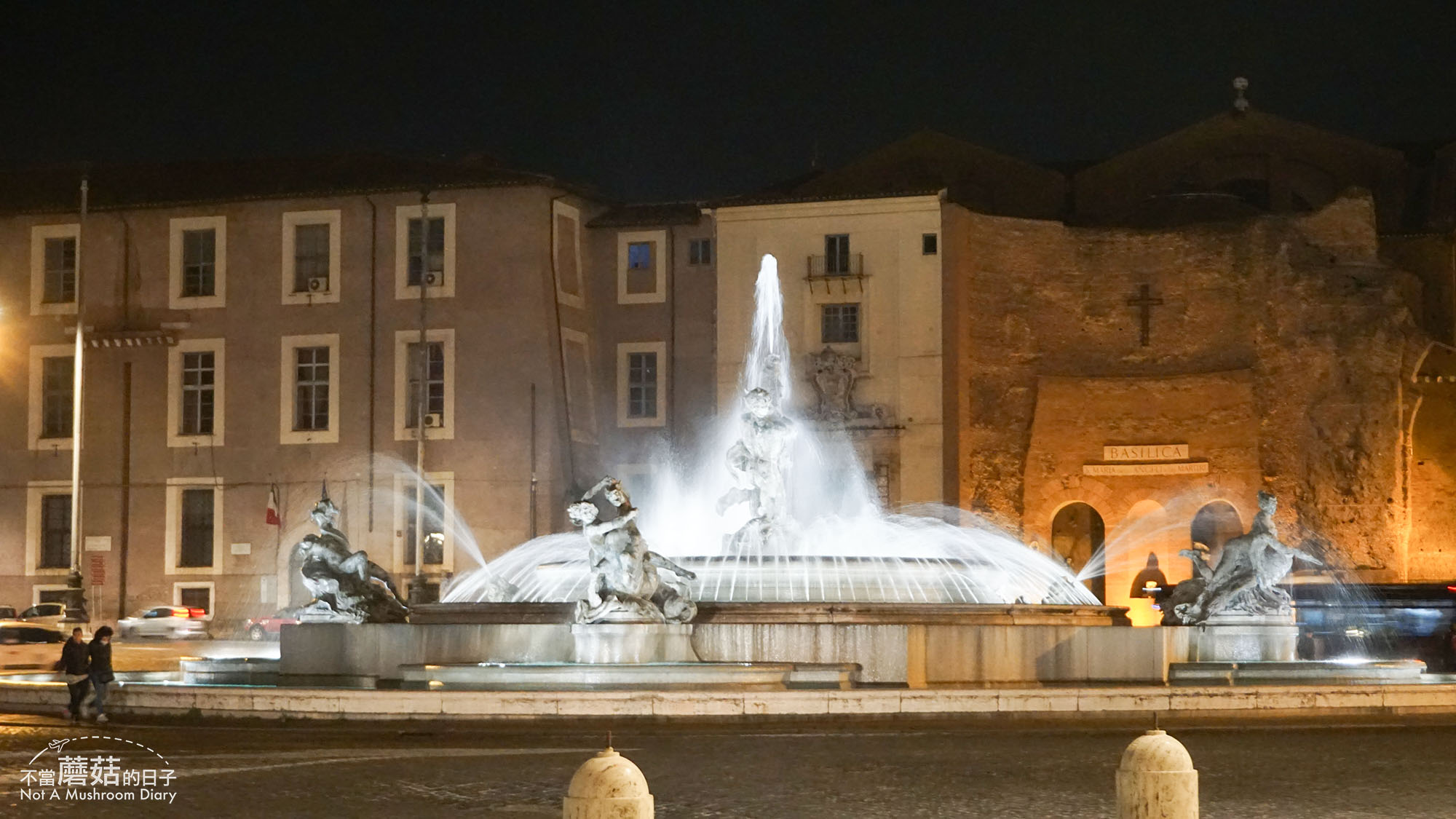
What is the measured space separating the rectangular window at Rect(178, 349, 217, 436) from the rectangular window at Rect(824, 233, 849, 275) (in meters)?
14.9

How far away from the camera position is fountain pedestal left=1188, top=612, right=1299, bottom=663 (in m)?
19.4

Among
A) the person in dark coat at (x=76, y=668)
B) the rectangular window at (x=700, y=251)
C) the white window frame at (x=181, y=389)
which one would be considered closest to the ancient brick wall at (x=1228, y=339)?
the rectangular window at (x=700, y=251)

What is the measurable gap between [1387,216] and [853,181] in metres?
13.6

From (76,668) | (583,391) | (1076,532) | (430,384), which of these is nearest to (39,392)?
(430,384)

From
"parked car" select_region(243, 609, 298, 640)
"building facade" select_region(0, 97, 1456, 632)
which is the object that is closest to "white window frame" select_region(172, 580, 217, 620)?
"building facade" select_region(0, 97, 1456, 632)

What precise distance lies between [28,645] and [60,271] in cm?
2076

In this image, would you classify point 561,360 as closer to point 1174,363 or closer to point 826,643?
point 1174,363

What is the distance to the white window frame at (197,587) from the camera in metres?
45.9

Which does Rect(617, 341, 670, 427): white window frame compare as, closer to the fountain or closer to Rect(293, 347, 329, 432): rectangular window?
Rect(293, 347, 329, 432): rectangular window

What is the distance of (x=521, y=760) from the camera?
1302cm

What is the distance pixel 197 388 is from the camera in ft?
157

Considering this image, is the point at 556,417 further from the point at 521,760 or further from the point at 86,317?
the point at 521,760

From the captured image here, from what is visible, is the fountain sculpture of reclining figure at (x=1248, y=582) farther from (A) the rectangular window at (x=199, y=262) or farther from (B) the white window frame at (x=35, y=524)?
(B) the white window frame at (x=35, y=524)


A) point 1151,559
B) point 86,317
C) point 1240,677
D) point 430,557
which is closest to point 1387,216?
point 1151,559
